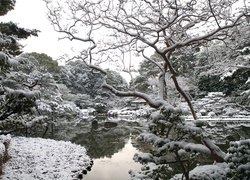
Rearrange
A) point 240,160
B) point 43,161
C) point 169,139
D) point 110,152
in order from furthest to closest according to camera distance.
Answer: point 110,152 → point 43,161 → point 169,139 → point 240,160

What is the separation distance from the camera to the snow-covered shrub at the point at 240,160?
2.96 metres

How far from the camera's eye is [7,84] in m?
8.89

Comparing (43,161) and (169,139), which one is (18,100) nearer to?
(169,139)

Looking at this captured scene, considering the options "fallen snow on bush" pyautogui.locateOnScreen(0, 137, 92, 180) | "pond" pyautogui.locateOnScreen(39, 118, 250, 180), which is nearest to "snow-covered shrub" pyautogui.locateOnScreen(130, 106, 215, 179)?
"pond" pyautogui.locateOnScreen(39, 118, 250, 180)

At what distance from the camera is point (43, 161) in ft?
22.7

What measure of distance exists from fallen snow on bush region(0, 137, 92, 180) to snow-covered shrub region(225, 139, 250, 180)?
427cm

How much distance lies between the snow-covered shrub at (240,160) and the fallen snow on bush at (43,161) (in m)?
4.27

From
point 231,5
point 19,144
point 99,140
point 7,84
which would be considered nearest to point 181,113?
point 231,5

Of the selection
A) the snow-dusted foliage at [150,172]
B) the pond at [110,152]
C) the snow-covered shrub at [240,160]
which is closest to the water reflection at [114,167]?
the pond at [110,152]

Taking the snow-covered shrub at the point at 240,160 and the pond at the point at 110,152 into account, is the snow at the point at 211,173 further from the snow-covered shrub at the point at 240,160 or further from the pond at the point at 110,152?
the pond at the point at 110,152

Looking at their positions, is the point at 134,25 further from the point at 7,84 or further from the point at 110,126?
the point at 110,126

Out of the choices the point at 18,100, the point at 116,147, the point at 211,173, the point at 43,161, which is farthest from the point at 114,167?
the point at 18,100

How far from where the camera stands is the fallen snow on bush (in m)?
5.86

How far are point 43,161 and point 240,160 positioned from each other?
5.70m
